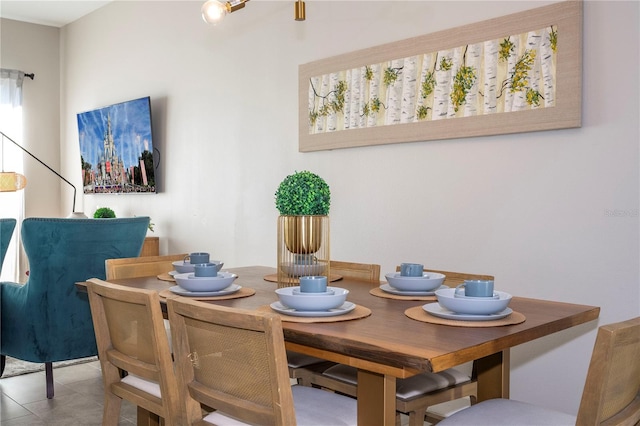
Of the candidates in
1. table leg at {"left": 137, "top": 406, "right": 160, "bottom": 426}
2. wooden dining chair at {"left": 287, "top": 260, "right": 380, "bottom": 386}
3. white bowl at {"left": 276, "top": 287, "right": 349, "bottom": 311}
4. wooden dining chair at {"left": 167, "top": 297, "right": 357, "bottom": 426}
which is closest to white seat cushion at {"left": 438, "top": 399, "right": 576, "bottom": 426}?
wooden dining chair at {"left": 167, "top": 297, "right": 357, "bottom": 426}

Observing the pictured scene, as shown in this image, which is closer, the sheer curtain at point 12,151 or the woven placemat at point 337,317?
the woven placemat at point 337,317

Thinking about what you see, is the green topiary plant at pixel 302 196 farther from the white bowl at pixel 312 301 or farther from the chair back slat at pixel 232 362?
the chair back slat at pixel 232 362

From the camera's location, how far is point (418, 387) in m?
1.97

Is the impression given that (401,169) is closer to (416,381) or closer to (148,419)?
(416,381)

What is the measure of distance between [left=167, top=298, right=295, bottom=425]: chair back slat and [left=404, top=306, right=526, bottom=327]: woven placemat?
45 centimetres

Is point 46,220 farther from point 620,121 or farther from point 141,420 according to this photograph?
point 620,121

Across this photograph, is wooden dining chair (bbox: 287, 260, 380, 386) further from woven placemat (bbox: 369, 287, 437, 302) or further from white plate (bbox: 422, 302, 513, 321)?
white plate (bbox: 422, 302, 513, 321)

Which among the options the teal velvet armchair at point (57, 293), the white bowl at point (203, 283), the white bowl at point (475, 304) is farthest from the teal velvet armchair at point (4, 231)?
the white bowl at point (475, 304)

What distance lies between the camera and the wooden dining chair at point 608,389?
50.4 inches

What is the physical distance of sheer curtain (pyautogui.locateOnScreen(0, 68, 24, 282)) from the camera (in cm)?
593

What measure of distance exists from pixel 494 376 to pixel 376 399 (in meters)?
0.71

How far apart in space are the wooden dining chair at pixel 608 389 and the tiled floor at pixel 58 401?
1989 millimetres

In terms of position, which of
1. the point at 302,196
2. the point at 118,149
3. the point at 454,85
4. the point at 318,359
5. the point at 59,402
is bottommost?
the point at 59,402

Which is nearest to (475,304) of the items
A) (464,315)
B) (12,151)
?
(464,315)
